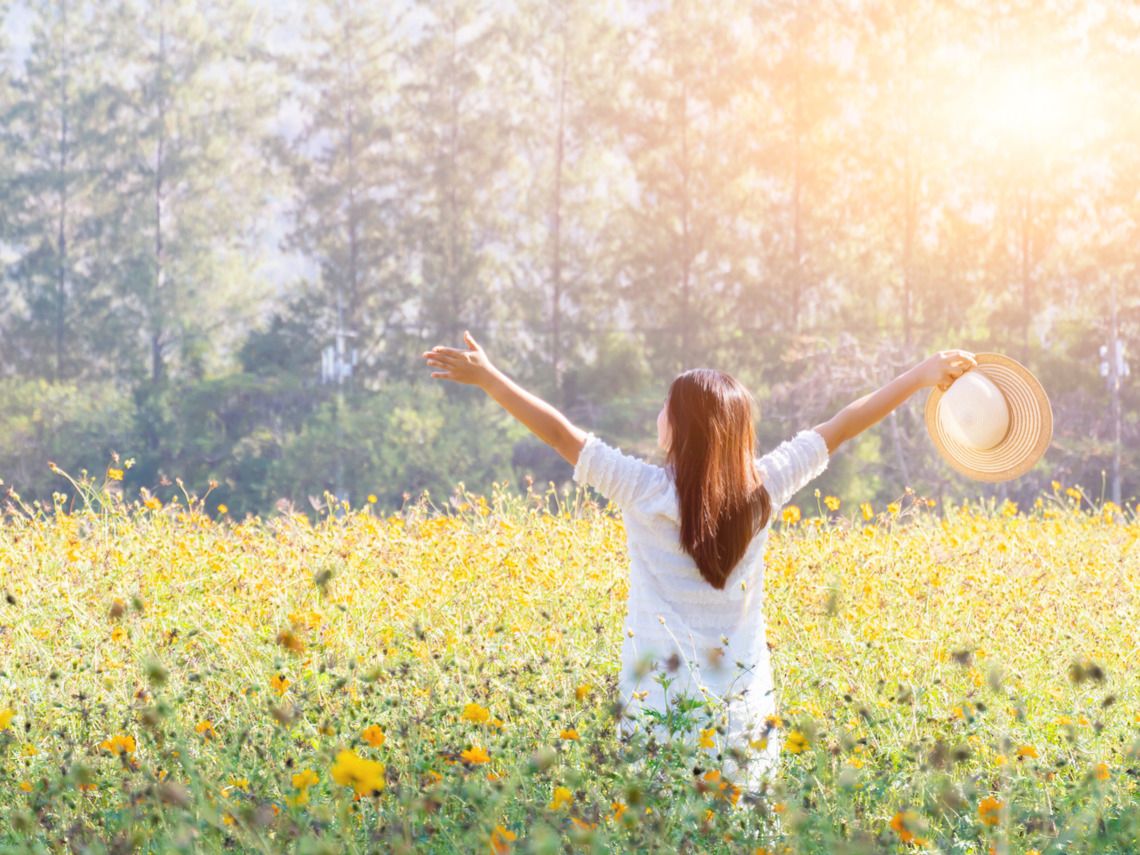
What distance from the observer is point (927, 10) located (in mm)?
21984

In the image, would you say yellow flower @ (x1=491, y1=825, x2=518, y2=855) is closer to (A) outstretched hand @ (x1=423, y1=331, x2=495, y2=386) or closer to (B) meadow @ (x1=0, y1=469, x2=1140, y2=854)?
(B) meadow @ (x1=0, y1=469, x2=1140, y2=854)

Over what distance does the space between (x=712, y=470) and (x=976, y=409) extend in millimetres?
1003

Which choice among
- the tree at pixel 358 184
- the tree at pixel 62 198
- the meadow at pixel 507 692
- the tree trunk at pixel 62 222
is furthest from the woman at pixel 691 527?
the tree trunk at pixel 62 222

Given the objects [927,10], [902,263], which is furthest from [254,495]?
[927,10]

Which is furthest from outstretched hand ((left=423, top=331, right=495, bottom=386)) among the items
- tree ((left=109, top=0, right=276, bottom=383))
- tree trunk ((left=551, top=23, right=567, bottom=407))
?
tree ((left=109, top=0, right=276, bottom=383))

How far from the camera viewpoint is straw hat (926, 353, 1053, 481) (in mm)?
3303

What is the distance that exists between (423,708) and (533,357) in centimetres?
2336

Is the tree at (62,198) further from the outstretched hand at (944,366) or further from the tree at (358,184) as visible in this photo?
the outstretched hand at (944,366)

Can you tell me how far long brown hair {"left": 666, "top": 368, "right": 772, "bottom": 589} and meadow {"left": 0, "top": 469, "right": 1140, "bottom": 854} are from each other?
1.23 ft

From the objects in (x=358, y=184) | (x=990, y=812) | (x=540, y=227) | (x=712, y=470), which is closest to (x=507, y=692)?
(x=712, y=470)

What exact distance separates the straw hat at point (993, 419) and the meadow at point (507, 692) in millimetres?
480

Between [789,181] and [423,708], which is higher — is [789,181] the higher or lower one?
the higher one

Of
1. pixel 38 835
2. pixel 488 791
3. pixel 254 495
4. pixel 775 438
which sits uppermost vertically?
pixel 488 791

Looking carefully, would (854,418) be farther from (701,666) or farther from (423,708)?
(423,708)
